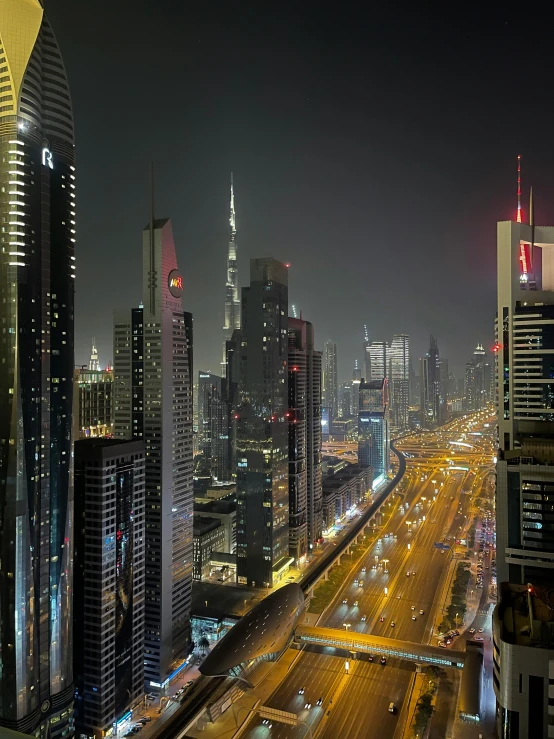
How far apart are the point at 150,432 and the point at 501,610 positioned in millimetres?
23219

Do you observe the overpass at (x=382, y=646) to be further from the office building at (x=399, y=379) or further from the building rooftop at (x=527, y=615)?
the office building at (x=399, y=379)

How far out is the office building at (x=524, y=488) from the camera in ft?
64.9

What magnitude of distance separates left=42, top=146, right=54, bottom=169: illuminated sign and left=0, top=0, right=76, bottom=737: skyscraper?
86mm

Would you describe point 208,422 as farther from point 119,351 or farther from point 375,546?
point 119,351

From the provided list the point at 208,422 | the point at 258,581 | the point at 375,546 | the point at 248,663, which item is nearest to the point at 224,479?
the point at 208,422

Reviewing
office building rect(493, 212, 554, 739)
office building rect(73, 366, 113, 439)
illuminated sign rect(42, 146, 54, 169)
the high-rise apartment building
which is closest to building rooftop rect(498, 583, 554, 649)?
office building rect(493, 212, 554, 739)

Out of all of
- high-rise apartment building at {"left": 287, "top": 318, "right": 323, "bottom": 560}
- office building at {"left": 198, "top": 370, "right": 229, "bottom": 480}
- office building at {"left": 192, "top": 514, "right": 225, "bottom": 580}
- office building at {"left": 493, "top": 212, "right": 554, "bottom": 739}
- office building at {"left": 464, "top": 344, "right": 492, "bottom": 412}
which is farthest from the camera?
office building at {"left": 464, "top": 344, "right": 492, "bottom": 412}

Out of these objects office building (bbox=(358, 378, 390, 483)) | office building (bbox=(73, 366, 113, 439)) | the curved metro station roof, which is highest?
office building (bbox=(73, 366, 113, 439))

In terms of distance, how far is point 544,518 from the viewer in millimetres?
29578

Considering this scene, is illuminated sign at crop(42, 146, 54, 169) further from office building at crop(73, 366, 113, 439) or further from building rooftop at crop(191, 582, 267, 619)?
building rooftop at crop(191, 582, 267, 619)

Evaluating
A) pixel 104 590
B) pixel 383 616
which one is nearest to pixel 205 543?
pixel 383 616

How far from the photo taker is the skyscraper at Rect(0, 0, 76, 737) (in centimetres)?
2489

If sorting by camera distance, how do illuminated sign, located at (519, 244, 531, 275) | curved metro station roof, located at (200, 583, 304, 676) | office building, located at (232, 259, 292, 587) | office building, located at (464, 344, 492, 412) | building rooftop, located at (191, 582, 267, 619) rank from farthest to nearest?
office building, located at (464, 344, 492, 412), office building, located at (232, 259, 292, 587), illuminated sign, located at (519, 244, 531, 275), building rooftop, located at (191, 582, 267, 619), curved metro station roof, located at (200, 583, 304, 676)

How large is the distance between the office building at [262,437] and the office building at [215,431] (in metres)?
37.3
